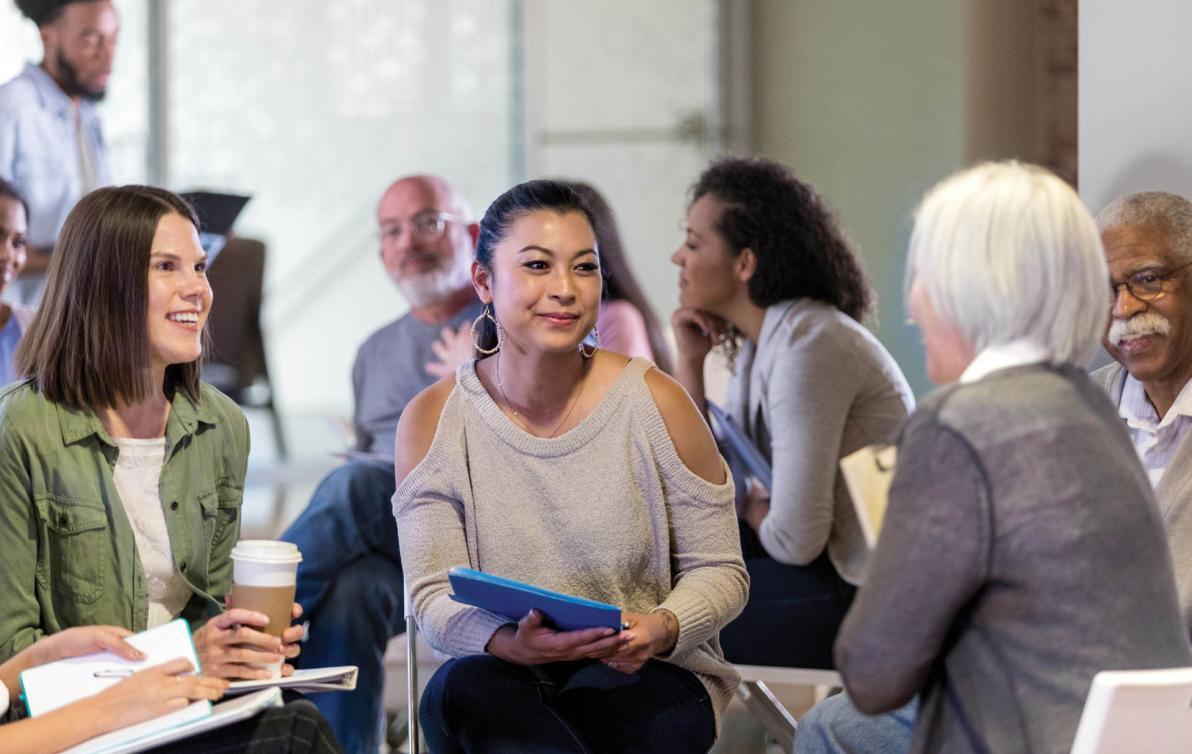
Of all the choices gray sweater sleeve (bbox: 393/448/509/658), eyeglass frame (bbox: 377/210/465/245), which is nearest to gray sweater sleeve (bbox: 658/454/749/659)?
gray sweater sleeve (bbox: 393/448/509/658)

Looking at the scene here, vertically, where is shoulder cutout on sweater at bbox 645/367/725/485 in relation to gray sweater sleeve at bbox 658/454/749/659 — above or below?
above

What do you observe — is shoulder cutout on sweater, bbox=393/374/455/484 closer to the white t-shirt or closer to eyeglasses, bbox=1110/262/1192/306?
the white t-shirt

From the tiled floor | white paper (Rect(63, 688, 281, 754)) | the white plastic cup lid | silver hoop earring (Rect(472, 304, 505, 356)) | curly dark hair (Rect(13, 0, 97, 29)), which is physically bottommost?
the tiled floor

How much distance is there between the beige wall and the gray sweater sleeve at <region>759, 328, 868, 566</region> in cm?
250

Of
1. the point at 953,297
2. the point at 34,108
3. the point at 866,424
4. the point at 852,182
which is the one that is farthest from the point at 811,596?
the point at 852,182

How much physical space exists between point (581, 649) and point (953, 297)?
2.63 ft

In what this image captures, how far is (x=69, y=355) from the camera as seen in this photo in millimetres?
2195

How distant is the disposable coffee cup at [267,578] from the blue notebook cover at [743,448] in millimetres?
1210

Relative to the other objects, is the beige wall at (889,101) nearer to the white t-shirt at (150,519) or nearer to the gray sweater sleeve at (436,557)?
the gray sweater sleeve at (436,557)

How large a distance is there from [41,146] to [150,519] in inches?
104

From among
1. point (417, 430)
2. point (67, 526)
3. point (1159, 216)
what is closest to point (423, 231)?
point (417, 430)

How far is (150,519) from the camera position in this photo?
2.23 metres

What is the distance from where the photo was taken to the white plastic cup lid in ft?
6.39

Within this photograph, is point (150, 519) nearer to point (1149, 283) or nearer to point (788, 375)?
point (788, 375)
